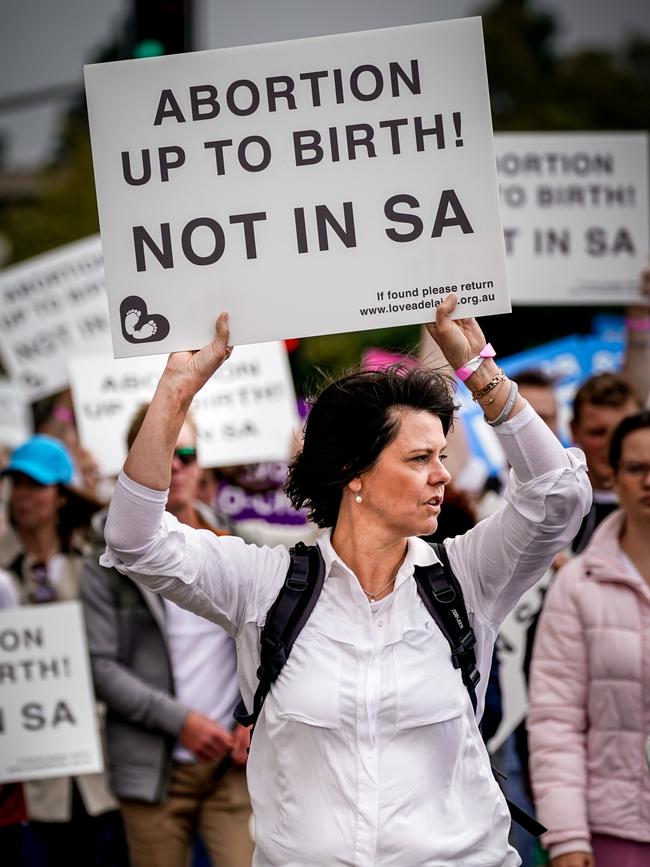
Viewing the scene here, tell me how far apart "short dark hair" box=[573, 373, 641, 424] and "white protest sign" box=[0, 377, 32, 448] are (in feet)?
23.5

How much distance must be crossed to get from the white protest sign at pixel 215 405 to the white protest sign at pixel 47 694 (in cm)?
187

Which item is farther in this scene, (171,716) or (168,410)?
(171,716)

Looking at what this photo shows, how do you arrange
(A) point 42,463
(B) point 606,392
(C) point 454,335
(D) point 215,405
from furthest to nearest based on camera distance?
1. (D) point 215,405
2. (A) point 42,463
3. (B) point 606,392
4. (C) point 454,335

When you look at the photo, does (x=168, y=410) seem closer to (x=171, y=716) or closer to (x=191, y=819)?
(x=171, y=716)

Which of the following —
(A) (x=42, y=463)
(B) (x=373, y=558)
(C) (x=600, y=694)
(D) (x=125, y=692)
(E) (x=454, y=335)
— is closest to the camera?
(E) (x=454, y=335)

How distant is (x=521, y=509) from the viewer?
340 centimetres

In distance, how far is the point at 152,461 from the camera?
331 cm

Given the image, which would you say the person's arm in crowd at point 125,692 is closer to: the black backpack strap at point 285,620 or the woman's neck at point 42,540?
the woman's neck at point 42,540

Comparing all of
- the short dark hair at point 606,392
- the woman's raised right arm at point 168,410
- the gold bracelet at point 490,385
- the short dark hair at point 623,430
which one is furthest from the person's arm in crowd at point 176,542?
the short dark hair at point 606,392

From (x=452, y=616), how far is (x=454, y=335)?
2.27 feet

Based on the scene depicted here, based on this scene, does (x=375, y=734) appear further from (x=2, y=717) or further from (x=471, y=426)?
(x=471, y=426)

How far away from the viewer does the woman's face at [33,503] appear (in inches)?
248

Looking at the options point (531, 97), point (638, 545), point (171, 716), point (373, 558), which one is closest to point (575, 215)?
point (638, 545)

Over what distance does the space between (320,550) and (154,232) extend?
92 centimetres
